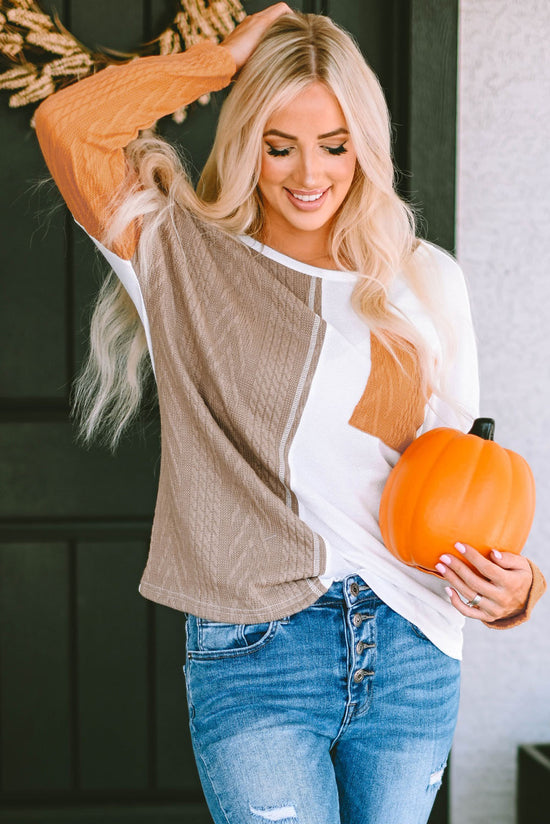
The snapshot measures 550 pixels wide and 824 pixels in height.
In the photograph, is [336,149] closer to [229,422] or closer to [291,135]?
[291,135]

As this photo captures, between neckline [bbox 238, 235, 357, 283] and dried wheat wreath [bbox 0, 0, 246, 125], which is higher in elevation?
dried wheat wreath [bbox 0, 0, 246, 125]

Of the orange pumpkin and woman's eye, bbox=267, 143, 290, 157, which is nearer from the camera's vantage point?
the orange pumpkin

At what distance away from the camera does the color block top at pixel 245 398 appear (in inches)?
44.7

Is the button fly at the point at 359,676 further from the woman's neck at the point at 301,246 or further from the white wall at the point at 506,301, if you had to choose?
the white wall at the point at 506,301

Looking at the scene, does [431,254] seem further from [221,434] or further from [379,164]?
[221,434]

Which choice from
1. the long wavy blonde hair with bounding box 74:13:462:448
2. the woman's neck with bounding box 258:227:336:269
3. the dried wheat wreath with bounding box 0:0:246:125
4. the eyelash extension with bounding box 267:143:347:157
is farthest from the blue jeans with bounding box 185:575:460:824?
the dried wheat wreath with bounding box 0:0:246:125

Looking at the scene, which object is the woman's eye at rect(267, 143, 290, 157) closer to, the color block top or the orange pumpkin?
the color block top

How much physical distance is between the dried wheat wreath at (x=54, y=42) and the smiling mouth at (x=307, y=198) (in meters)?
0.69

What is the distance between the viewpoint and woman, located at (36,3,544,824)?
1116 mm

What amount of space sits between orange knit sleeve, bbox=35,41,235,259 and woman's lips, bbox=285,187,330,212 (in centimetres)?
22

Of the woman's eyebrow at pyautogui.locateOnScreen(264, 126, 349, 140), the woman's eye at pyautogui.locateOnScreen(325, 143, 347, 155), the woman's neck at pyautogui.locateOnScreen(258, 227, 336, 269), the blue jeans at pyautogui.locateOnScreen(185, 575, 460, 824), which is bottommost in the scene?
the blue jeans at pyautogui.locateOnScreen(185, 575, 460, 824)

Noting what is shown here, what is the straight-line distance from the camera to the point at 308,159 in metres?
1.19

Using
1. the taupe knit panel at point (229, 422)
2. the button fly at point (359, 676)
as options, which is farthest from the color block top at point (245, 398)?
the button fly at point (359, 676)

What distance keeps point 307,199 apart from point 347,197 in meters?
0.12
